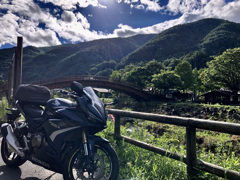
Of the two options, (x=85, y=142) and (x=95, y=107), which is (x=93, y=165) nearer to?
(x=85, y=142)

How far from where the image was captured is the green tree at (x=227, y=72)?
39.6 metres

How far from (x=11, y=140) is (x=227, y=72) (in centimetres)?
4607

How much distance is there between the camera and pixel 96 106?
2338 millimetres

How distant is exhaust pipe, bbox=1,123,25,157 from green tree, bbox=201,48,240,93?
4562cm

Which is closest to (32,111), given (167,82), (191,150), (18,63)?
(191,150)

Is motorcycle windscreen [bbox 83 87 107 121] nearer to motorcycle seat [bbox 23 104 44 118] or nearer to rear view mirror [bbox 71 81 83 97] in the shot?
rear view mirror [bbox 71 81 83 97]

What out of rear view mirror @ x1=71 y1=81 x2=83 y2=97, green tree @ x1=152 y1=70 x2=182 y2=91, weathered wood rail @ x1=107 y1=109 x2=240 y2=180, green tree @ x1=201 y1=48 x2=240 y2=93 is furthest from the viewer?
A: green tree @ x1=152 y1=70 x2=182 y2=91

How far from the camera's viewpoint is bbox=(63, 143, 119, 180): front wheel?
221 centimetres

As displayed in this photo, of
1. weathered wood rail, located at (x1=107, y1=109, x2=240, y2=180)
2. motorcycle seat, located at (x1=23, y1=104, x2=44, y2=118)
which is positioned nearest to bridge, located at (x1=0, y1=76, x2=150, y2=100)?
motorcycle seat, located at (x1=23, y1=104, x2=44, y2=118)

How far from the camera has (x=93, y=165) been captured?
7.54 ft

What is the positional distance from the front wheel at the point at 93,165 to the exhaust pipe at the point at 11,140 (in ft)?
3.35

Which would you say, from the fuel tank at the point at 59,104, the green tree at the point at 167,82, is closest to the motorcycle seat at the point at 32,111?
the fuel tank at the point at 59,104

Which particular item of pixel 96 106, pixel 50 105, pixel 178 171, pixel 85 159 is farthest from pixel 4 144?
pixel 178 171

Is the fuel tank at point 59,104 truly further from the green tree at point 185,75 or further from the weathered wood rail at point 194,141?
the green tree at point 185,75
